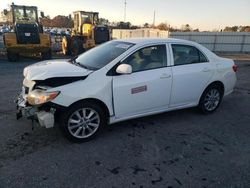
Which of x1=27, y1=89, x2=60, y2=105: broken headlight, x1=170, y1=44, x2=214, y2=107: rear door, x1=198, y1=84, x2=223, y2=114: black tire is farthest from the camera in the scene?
x1=198, y1=84, x2=223, y2=114: black tire

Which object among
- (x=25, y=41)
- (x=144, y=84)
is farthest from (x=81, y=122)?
(x=25, y=41)

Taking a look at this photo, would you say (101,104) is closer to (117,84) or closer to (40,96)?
(117,84)

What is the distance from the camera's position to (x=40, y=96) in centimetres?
367

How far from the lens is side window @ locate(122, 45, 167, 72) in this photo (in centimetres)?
433

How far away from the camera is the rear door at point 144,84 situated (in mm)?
4156

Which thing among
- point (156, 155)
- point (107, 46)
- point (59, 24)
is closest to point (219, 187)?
point (156, 155)

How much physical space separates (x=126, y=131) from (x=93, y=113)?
33.1 inches

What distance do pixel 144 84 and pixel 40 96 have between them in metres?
1.74

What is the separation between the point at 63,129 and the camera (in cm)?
386

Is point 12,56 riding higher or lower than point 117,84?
lower

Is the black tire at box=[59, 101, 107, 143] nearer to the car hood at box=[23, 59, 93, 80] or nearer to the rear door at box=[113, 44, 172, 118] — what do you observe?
the rear door at box=[113, 44, 172, 118]

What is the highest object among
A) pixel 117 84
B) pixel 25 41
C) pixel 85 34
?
pixel 85 34

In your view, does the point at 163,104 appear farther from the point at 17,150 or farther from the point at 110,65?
the point at 17,150

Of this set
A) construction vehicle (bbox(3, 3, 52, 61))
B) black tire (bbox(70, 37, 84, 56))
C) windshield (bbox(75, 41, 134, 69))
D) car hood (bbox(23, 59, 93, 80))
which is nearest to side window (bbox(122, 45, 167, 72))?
windshield (bbox(75, 41, 134, 69))
